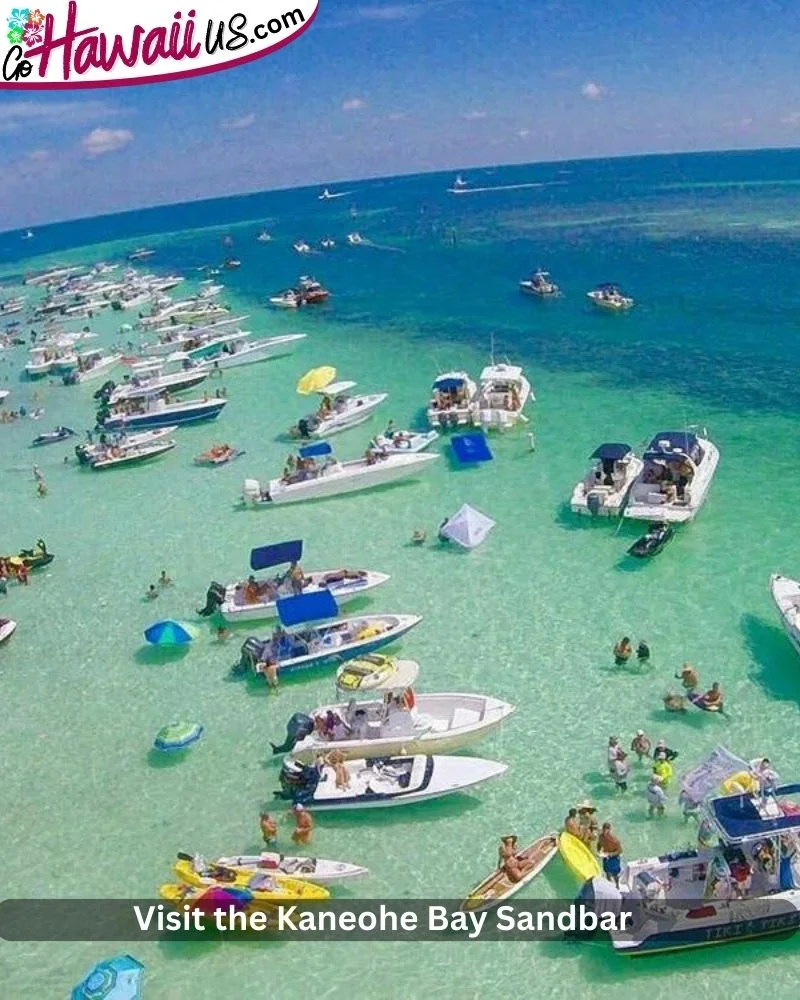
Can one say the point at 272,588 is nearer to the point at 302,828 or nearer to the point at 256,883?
the point at 302,828

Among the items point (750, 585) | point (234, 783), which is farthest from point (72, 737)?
point (750, 585)

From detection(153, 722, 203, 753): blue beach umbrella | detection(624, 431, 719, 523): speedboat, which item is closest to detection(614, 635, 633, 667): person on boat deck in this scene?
detection(624, 431, 719, 523): speedboat

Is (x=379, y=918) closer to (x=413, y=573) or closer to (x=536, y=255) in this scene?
(x=413, y=573)

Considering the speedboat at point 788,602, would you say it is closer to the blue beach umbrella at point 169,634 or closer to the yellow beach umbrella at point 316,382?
the blue beach umbrella at point 169,634

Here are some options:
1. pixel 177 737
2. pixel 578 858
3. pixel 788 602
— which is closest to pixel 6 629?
pixel 177 737

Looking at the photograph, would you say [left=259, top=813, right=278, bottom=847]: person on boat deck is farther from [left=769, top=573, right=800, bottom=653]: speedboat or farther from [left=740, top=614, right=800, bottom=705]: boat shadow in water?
[left=769, top=573, right=800, bottom=653]: speedboat

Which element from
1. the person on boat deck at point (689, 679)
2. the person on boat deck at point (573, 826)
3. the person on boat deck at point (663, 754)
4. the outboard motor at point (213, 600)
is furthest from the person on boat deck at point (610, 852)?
the outboard motor at point (213, 600)
